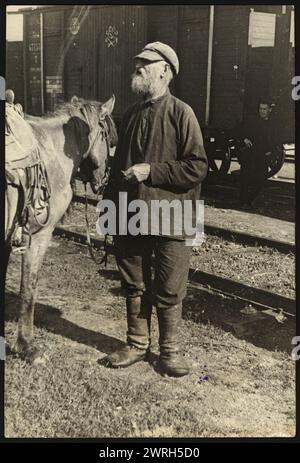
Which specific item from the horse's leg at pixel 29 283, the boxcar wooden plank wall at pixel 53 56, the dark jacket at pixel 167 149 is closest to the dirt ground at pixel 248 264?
the horse's leg at pixel 29 283

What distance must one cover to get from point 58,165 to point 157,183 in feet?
3.24

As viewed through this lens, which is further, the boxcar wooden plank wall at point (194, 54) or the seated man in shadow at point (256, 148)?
the boxcar wooden plank wall at point (194, 54)

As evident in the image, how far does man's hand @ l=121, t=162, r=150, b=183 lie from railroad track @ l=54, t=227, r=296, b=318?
1.32 metres

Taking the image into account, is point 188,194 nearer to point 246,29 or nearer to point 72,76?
point 246,29

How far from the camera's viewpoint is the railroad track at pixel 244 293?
529cm

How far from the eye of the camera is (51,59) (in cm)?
1661

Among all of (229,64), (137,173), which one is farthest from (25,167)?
(229,64)

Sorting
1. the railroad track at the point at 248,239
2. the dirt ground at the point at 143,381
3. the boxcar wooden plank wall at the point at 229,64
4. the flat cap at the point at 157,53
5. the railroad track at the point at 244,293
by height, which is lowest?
Answer: the dirt ground at the point at 143,381

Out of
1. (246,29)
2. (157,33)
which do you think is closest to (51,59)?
(157,33)

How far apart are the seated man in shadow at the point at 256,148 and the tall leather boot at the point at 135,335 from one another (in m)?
6.56

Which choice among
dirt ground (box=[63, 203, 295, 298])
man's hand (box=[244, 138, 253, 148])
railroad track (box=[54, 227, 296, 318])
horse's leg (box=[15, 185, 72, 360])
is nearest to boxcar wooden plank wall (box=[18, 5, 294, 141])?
man's hand (box=[244, 138, 253, 148])

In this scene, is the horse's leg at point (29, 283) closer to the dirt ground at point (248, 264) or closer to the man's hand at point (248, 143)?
the dirt ground at point (248, 264)

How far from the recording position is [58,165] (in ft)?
14.2

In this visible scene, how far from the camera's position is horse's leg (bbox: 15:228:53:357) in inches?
164
